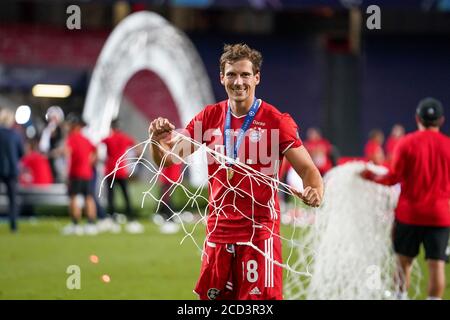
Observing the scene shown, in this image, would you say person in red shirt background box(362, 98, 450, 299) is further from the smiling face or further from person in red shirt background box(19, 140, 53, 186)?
person in red shirt background box(19, 140, 53, 186)

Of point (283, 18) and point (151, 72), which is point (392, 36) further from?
point (151, 72)

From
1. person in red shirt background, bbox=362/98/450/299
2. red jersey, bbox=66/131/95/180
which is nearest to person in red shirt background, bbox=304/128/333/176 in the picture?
red jersey, bbox=66/131/95/180

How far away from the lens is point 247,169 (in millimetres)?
6055

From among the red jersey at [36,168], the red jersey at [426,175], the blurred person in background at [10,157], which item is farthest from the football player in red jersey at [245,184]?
the red jersey at [36,168]

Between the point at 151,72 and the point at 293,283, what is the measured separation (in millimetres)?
15803

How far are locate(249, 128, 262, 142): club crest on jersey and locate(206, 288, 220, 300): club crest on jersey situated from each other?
1053 mm

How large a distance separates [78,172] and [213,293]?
1188cm

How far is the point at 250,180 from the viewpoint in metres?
6.01

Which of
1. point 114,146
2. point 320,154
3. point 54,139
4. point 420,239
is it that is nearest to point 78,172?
point 114,146

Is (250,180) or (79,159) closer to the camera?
(250,180)

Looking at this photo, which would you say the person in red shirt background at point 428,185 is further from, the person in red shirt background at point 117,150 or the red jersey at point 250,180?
the person in red shirt background at point 117,150

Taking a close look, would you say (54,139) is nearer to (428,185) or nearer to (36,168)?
(36,168)

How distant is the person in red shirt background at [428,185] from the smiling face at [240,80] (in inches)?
132

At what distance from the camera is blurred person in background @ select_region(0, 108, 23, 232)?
57.7ft
